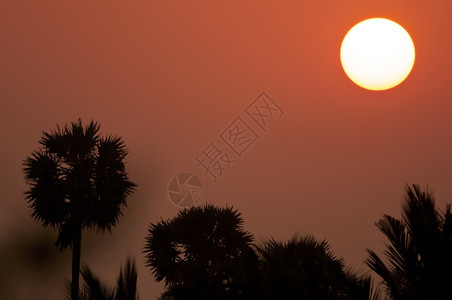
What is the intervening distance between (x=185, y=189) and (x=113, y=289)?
26152 millimetres

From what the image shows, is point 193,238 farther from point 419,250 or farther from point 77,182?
point 419,250

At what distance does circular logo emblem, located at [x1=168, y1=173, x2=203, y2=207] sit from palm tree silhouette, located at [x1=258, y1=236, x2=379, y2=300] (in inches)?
895

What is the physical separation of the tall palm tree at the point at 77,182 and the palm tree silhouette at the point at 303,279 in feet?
52.4

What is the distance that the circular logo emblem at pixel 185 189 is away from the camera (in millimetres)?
33875

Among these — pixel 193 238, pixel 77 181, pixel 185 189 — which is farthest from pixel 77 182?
pixel 185 189

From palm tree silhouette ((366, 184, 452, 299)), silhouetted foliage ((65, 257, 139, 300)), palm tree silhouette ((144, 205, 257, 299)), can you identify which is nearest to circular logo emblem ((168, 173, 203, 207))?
palm tree silhouette ((144, 205, 257, 299))

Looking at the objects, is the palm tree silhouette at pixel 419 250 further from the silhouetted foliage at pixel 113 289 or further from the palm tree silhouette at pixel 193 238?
the palm tree silhouette at pixel 193 238

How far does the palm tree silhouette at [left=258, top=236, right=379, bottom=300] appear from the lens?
9.39 m

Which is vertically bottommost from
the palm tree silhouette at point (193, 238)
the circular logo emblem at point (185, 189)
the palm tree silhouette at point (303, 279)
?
the palm tree silhouette at point (303, 279)

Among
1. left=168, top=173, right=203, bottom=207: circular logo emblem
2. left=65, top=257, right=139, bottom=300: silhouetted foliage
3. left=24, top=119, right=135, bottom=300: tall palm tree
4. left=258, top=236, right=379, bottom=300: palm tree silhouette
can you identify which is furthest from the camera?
left=168, top=173, right=203, bottom=207: circular logo emblem

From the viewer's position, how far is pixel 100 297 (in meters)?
10.1

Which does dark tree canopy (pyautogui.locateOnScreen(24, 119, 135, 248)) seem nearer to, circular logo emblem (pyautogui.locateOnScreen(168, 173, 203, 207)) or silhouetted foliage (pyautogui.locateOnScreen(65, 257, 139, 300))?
circular logo emblem (pyautogui.locateOnScreen(168, 173, 203, 207))

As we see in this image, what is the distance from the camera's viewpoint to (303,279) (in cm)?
956

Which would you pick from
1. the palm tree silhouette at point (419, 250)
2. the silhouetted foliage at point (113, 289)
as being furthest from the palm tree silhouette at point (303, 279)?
the silhouetted foliage at point (113, 289)
